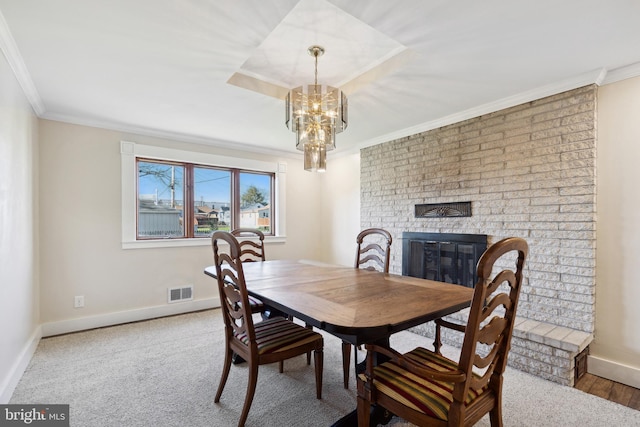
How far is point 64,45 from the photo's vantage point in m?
1.90

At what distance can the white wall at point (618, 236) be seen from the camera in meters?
2.20

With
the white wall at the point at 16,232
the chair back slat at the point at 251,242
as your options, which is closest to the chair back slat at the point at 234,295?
the chair back slat at the point at 251,242

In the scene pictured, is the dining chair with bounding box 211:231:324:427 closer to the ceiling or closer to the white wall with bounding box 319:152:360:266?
the ceiling

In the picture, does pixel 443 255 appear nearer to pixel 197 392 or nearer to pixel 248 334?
pixel 248 334

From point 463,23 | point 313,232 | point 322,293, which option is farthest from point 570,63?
point 313,232

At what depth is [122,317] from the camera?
3420 mm

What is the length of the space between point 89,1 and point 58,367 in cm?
258

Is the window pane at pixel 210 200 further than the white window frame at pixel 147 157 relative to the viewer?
Yes

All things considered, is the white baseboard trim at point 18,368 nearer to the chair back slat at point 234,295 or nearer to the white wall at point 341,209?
the chair back slat at point 234,295

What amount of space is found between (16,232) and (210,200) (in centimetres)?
207

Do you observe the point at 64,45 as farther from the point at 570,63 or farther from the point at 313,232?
the point at 313,232

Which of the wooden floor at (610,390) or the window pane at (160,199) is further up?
Result: the window pane at (160,199)

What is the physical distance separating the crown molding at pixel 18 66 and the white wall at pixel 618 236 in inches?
155

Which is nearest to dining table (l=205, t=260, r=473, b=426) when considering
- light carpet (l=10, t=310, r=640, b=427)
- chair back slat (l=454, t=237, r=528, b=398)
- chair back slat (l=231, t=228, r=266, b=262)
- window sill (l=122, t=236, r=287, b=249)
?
chair back slat (l=454, t=237, r=528, b=398)
